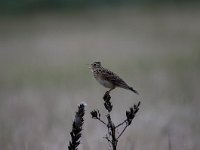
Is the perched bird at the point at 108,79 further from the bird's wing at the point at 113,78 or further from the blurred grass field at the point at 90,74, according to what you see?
the blurred grass field at the point at 90,74

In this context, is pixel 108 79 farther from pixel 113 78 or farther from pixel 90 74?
pixel 90 74

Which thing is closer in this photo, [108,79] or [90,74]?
[108,79]

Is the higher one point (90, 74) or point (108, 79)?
point (90, 74)

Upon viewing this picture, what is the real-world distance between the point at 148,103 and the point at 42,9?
724 inches

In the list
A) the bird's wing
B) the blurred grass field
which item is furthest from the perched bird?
the blurred grass field

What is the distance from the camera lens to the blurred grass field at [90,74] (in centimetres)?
1075

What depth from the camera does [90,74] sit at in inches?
680

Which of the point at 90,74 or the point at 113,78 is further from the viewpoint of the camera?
the point at 90,74

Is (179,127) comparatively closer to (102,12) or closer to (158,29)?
(158,29)

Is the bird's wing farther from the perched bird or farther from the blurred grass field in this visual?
the blurred grass field

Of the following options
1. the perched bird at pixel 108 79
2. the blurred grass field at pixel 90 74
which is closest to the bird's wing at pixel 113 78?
the perched bird at pixel 108 79

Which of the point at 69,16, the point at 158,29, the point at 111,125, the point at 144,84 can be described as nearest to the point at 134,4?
the point at 69,16

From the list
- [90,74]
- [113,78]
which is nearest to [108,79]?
[113,78]

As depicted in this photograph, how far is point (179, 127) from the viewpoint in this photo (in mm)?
11039
